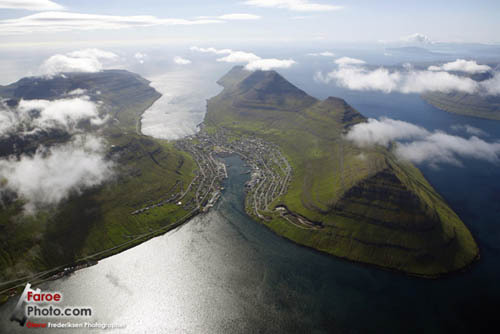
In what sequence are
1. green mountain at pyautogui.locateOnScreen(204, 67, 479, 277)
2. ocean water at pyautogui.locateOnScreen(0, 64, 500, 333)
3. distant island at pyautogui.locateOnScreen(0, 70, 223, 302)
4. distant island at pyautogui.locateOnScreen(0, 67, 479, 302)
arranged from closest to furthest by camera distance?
1. ocean water at pyautogui.locateOnScreen(0, 64, 500, 333)
2. distant island at pyautogui.locateOnScreen(0, 70, 223, 302)
3. distant island at pyautogui.locateOnScreen(0, 67, 479, 302)
4. green mountain at pyautogui.locateOnScreen(204, 67, 479, 277)

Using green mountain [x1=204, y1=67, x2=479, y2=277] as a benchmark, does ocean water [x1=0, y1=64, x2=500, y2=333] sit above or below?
below

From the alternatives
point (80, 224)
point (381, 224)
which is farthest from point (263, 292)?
point (80, 224)

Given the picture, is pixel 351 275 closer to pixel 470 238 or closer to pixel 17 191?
pixel 470 238

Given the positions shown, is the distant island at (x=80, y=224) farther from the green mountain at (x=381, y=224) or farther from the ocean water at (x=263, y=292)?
the green mountain at (x=381, y=224)

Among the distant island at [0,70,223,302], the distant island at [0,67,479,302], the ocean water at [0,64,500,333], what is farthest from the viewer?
the distant island at [0,67,479,302]

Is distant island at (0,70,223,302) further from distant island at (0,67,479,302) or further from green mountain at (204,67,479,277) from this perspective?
green mountain at (204,67,479,277)

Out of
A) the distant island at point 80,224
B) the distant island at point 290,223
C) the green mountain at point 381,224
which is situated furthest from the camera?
the green mountain at point 381,224

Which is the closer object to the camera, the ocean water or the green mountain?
the ocean water

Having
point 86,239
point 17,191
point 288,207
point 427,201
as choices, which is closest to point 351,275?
point 288,207

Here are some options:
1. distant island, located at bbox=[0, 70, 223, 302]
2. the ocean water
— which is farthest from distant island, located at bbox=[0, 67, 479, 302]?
the ocean water

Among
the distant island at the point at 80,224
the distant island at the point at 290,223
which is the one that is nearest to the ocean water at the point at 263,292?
the distant island at the point at 290,223

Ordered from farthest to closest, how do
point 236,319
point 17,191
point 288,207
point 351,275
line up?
point 288,207 < point 17,191 < point 351,275 < point 236,319
